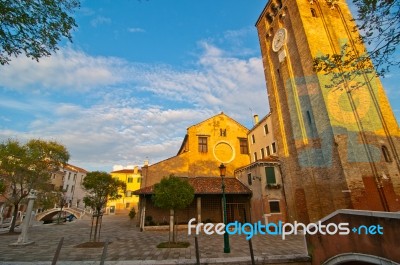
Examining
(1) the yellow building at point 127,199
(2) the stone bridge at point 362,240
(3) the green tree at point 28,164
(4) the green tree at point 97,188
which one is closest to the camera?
(2) the stone bridge at point 362,240

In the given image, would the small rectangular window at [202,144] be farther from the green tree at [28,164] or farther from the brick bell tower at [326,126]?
the green tree at [28,164]

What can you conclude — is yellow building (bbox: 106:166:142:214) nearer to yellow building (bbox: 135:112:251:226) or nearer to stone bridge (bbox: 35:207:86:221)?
stone bridge (bbox: 35:207:86:221)

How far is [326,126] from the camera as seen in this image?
16.3 metres

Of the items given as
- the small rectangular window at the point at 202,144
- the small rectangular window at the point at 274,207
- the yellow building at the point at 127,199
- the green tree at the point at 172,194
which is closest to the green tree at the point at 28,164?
the green tree at the point at 172,194

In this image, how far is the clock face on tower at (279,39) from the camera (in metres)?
21.9

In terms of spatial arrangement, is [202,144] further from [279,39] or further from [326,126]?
[279,39]

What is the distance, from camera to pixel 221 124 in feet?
90.4

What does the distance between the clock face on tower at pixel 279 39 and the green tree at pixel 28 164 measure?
2545 centimetres

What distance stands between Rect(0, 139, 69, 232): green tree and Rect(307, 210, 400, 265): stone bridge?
77.1 ft

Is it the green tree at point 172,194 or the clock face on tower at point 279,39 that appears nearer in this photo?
the green tree at point 172,194

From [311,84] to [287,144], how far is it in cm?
587

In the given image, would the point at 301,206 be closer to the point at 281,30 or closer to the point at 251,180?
the point at 251,180

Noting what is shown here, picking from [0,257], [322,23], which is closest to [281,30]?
[322,23]

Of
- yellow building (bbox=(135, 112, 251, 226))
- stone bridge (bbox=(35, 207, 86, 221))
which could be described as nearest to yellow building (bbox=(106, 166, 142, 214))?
stone bridge (bbox=(35, 207, 86, 221))
